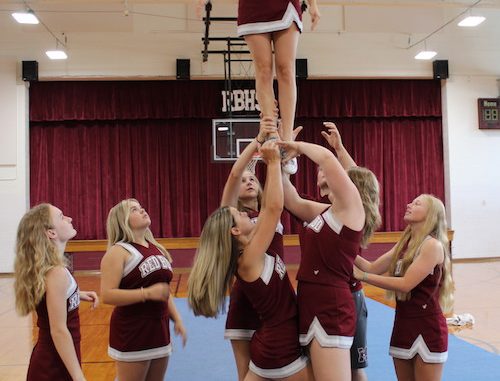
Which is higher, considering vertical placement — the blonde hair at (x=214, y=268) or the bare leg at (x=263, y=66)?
the bare leg at (x=263, y=66)

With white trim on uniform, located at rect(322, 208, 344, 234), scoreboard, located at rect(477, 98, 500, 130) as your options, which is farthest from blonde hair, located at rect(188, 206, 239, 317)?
scoreboard, located at rect(477, 98, 500, 130)

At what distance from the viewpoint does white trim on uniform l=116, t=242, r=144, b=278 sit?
2.83m

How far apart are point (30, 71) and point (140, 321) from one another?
31.7 feet

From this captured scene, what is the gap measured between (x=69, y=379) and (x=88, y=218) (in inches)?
379

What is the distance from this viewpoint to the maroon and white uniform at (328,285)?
2.19 metres

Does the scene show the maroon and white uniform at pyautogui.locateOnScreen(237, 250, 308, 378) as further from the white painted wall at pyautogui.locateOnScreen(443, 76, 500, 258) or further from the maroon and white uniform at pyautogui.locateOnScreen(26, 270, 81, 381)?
the white painted wall at pyautogui.locateOnScreen(443, 76, 500, 258)

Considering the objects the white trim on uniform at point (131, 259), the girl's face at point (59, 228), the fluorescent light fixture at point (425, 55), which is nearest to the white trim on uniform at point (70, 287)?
the girl's face at point (59, 228)

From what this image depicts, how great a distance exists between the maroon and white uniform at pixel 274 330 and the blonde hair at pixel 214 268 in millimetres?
107

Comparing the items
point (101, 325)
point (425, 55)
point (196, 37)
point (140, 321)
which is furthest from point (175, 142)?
point (140, 321)

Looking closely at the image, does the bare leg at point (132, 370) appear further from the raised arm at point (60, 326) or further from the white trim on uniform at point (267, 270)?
the white trim on uniform at point (267, 270)

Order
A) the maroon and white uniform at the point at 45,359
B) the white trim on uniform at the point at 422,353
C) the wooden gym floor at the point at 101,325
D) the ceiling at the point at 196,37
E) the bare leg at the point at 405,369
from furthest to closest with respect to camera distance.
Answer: the ceiling at the point at 196,37
the wooden gym floor at the point at 101,325
the bare leg at the point at 405,369
the white trim on uniform at the point at 422,353
the maroon and white uniform at the point at 45,359

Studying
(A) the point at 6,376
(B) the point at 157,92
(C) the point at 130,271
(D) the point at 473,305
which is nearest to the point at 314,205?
(C) the point at 130,271

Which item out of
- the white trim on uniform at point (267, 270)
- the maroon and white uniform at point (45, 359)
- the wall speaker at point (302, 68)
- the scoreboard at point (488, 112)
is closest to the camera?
the white trim on uniform at point (267, 270)

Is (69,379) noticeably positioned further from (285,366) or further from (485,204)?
(485,204)
